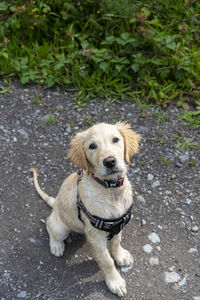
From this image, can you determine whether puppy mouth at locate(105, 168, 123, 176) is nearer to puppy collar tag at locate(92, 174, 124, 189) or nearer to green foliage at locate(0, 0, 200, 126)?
puppy collar tag at locate(92, 174, 124, 189)

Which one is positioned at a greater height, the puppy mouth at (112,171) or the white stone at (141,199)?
the puppy mouth at (112,171)

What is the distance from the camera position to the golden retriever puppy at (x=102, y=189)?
291 centimetres

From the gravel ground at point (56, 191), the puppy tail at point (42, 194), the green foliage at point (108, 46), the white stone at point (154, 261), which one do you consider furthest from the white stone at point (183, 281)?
the green foliage at point (108, 46)

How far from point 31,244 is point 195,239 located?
187 centimetres

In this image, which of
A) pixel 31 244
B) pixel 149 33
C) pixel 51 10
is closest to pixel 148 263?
pixel 31 244

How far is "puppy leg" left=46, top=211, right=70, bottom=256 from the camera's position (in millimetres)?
3633

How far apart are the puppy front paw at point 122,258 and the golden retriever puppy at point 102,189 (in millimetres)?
164

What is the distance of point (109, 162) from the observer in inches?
108

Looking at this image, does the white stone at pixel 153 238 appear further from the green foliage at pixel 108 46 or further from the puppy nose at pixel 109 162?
the green foliage at pixel 108 46

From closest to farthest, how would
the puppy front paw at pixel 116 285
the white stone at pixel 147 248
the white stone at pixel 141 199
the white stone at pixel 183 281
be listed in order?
the puppy front paw at pixel 116 285 < the white stone at pixel 183 281 < the white stone at pixel 147 248 < the white stone at pixel 141 199

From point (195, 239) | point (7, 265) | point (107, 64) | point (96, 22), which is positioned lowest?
point (7, 265)

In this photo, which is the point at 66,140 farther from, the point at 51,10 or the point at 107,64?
the point at 51,10

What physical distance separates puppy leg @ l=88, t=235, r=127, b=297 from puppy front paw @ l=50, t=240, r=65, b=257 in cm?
55

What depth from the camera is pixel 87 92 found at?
5.32 meters
